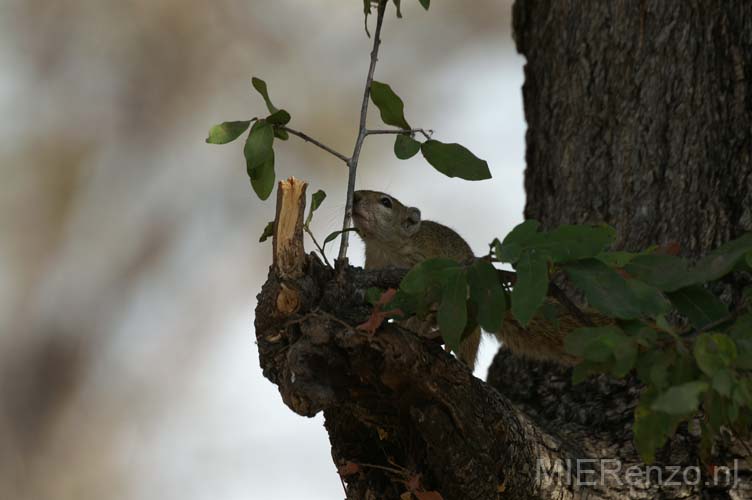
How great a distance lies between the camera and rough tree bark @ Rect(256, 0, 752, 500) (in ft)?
7.02

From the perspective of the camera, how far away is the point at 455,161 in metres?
2.19

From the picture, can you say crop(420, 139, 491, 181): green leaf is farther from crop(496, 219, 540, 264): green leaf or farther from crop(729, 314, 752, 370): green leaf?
crop(729, 314, 752, 370): green leaf

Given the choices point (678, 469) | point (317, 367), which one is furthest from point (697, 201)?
point (317, 367)

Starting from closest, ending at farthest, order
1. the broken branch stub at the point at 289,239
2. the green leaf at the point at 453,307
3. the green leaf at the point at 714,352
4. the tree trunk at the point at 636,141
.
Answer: the green leaf at the point at 714,352
the green leaf at the point at 453,307
the broken branch stub at the point at 289,239
the tree trunk at the point at 636,141

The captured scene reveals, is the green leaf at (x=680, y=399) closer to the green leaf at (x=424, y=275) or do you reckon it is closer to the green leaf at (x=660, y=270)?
the green leaf at (x=660, y=270)

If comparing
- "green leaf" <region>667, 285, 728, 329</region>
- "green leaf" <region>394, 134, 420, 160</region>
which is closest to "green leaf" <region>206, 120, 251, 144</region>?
"green leaf" <region>394, 134, 420, 160</region>

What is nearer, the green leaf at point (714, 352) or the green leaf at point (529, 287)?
the green leaf at point (714, 352)

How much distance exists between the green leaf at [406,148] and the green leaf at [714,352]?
80 cm

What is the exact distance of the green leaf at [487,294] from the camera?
187 centimetres

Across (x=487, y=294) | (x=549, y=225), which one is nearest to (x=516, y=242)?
(x=487, y=294)

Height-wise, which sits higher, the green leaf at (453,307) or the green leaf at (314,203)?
the green leaf at (314,203)

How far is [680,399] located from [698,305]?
1.39ft

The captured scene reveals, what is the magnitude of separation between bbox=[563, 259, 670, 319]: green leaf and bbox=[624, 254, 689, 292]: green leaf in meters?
0.04

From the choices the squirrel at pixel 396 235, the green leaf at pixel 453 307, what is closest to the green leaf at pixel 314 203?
the green leaf at pixel 453 307
